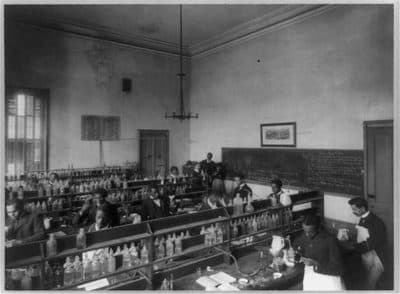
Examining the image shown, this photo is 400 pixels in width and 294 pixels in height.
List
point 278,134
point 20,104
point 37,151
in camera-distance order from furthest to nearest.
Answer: point 37,151 < point 20,104 < point 278,134

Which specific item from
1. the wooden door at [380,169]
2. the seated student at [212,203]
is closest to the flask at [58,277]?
the seated student at [212,203]

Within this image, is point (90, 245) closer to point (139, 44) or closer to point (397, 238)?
point (397, 238)

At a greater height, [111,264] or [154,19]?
[154,19]

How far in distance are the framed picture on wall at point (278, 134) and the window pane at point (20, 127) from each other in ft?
21.9

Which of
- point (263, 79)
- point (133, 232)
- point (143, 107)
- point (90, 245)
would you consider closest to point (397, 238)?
point (133, 232)

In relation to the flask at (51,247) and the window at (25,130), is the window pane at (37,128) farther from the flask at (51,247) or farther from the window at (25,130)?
the flask at (51,247)

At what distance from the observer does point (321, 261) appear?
2863mm

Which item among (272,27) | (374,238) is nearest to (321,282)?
(374,238)

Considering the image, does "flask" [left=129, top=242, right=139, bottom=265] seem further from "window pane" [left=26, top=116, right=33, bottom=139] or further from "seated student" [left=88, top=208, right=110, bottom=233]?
"window pane" [left=26, top=116, right=33, bottom=139]

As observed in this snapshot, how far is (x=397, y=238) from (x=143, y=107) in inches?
328

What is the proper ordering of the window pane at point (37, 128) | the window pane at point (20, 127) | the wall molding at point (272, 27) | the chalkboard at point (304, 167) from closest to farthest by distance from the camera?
1. the chalkboard at point (304, 167)
2. the wall molding at point (272, 27)
3. the window pane at point (20, 127)
4. the window pane at point (37, 128)

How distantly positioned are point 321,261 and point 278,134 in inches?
204

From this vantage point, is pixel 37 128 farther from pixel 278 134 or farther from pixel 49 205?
pixel 278 134

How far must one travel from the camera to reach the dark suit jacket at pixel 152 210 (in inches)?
189
